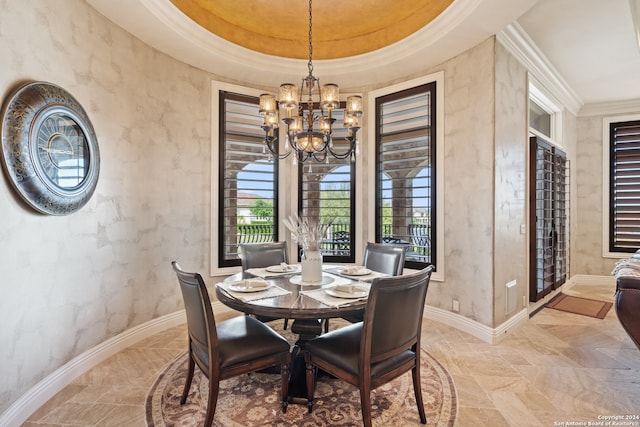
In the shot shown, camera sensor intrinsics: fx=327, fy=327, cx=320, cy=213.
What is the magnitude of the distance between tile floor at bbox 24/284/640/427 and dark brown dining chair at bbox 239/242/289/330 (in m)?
0.98

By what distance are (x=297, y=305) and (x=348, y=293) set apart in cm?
36

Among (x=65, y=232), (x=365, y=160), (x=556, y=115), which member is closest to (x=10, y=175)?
(x=65, y=232)

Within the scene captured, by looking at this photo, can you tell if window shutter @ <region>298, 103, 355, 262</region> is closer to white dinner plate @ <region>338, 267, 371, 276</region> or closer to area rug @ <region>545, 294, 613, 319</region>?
white dinner plate @ <region>338, 267, 371, 276</region>

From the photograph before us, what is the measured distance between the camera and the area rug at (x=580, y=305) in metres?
4.20

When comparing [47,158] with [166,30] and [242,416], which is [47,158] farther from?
[242,416]

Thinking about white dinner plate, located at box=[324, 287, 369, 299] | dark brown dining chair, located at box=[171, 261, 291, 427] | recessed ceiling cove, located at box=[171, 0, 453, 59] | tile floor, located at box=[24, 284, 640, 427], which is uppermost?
recessed ceiling cove, located at box=[171, 0, 453, 59]

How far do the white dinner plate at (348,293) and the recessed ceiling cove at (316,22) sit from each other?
2.77 metres

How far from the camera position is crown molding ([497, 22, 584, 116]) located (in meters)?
3.27

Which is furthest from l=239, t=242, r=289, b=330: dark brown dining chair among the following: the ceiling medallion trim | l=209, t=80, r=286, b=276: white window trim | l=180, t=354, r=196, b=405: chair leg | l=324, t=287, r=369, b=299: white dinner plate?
the ceiling medallion trim

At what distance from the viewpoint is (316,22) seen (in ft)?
12.2

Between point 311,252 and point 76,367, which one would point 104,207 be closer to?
point 76,367

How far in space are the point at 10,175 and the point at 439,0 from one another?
12.1ft

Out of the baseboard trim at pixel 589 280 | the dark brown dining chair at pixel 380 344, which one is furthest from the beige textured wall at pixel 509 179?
the baseboard trim at pixel 589 280

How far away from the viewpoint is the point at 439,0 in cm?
315
